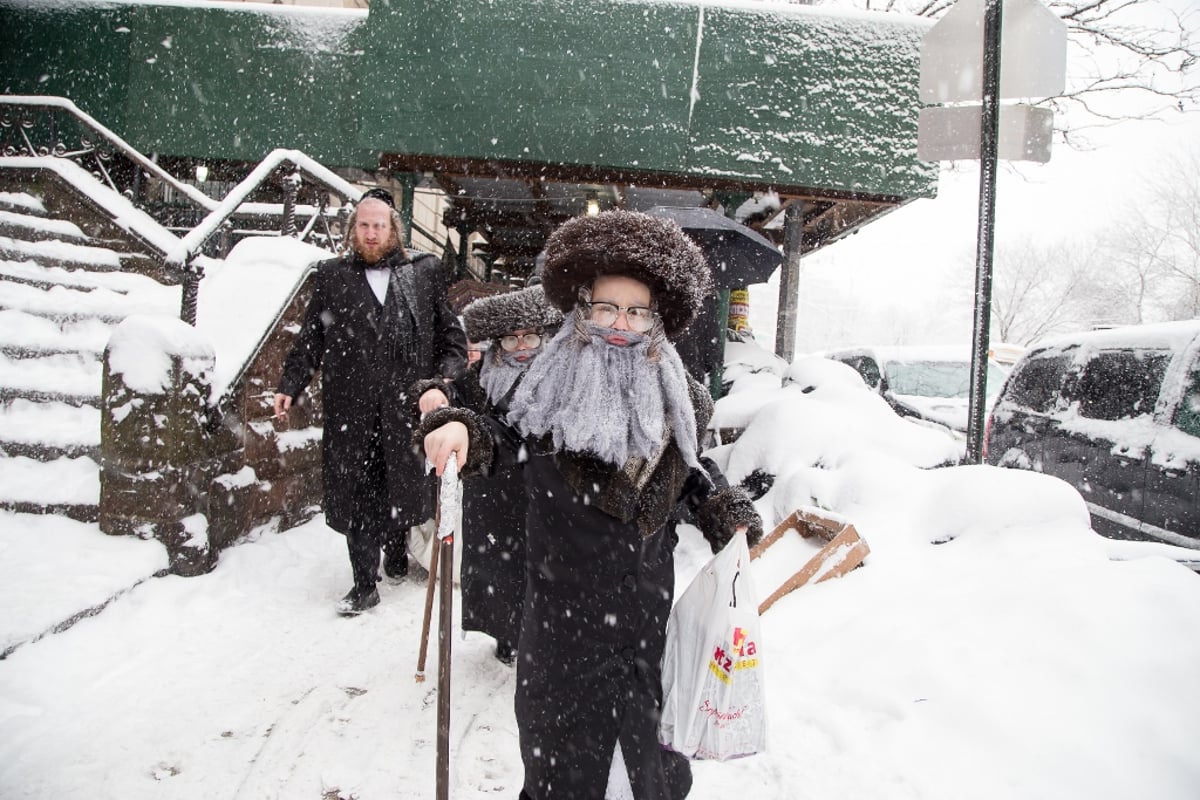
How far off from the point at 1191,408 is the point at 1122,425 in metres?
0.55

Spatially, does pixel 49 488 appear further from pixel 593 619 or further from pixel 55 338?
pixel 593 619

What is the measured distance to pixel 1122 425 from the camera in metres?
4.98

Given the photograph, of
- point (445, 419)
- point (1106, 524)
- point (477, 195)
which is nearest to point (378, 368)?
point (445, 419)

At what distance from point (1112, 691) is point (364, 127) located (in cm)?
859

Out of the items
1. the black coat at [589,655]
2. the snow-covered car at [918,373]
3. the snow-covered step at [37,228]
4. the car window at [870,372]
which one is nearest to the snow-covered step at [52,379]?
the snow-covered step at [37,228]

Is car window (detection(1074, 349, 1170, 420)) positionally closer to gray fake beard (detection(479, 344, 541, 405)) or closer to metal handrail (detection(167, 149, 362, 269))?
gray fake beard (detection(479, 344, 541, 405))

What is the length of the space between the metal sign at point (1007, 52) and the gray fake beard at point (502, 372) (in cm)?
341

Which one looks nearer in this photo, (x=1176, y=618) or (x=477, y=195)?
(x=1176, y=618)

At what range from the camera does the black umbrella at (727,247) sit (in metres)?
7.17

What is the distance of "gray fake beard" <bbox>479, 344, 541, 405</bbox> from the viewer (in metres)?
3.39

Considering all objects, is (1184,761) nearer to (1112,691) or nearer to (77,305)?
(1112,691)

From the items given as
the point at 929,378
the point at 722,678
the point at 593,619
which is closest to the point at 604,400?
the point at 593,619

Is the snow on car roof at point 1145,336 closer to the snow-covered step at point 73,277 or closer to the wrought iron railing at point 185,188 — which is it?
the wrought iron railing at point 185,188

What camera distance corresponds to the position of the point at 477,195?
36.5 feet
